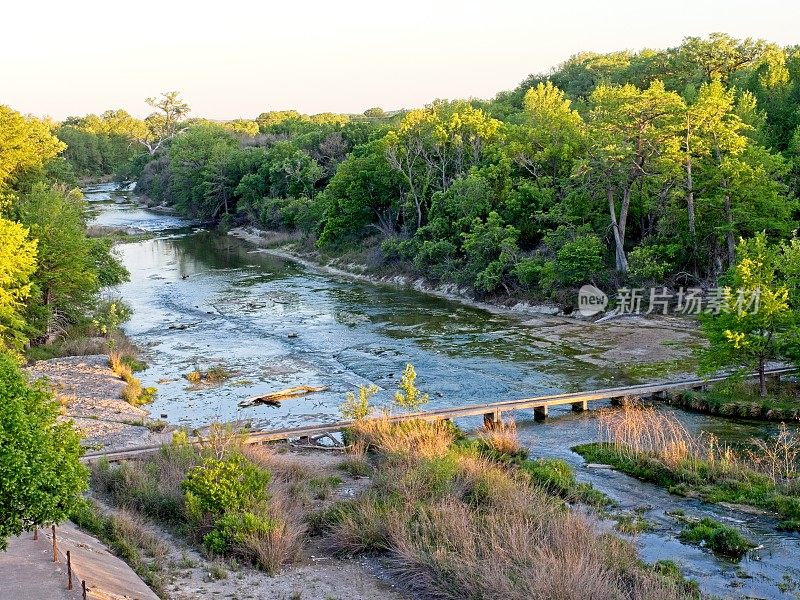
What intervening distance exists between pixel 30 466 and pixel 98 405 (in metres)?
18.0

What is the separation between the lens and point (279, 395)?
30.5 meters

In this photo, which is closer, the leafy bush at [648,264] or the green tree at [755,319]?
the green tree at [755,319]

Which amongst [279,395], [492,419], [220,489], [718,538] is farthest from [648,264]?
[220,489]

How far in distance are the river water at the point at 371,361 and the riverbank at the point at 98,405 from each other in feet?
5.13

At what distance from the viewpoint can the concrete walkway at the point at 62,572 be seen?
39.0 ft

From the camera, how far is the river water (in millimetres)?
17438

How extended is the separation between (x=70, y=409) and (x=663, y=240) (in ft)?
101

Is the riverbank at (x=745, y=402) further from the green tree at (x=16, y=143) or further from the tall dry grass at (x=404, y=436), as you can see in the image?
the green tree at (x=16, y=143)

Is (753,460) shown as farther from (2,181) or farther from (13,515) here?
(2,181)

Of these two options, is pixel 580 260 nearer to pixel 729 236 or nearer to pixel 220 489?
pixel 729 236

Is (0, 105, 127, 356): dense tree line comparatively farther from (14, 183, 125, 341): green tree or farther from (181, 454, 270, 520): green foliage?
(181, 454, 270, 520): green foliage

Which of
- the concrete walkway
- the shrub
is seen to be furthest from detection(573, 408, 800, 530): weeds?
the shrub

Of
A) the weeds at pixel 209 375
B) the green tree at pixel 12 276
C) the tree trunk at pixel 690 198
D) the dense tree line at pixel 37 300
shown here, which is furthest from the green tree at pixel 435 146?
the green tree at pixel 12 276

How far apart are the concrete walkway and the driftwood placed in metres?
15.0
